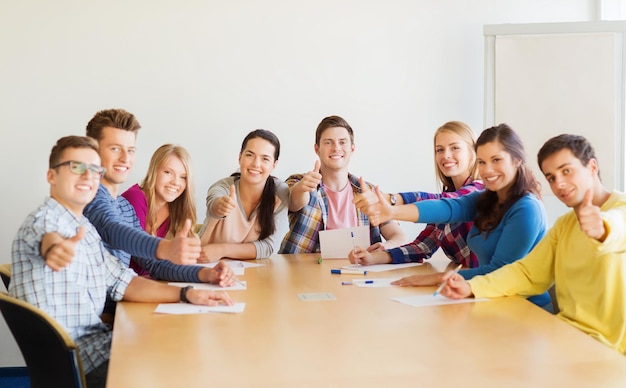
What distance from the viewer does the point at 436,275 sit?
2.55m

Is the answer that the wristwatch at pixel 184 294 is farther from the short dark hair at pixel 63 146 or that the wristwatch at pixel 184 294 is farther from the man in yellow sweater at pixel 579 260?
the man in yellow sweater at pixel 579 260

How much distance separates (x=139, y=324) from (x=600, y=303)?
1410 millimetres

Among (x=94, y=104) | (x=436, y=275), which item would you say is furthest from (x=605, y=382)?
(x=94, y=104)

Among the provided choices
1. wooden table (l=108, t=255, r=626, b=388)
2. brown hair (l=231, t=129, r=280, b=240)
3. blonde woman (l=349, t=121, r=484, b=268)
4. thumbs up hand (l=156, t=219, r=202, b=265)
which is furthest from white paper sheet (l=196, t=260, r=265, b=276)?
thumbs up hand (l=156, t=219, r=202, b=265)

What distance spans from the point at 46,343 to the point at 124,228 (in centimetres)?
57

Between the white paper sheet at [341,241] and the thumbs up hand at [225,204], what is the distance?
464 mm

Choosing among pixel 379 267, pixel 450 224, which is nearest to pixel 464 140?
pixel 450 224

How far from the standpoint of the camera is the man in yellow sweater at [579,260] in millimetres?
1928

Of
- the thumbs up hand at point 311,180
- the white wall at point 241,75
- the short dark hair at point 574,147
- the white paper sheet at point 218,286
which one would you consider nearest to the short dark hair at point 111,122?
the white paper sheet at point 218,286

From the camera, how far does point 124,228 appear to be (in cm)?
238

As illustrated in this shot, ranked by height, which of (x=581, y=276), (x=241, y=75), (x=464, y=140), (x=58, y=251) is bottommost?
(x=581, y=276)

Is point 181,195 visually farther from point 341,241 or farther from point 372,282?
point 372,282

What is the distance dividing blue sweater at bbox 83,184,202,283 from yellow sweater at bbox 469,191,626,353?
3.66 feet

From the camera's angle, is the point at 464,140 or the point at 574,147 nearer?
the point at 574,147
